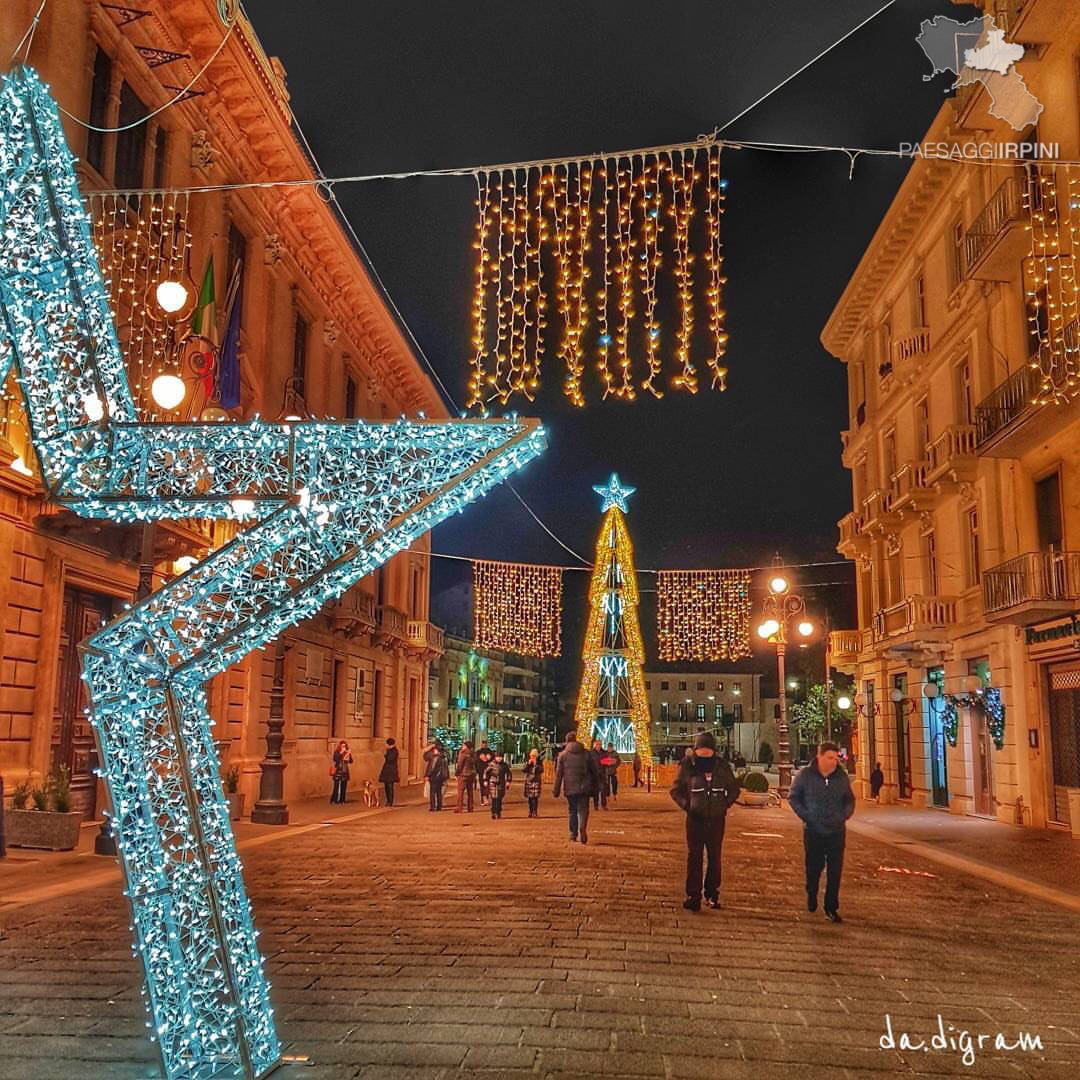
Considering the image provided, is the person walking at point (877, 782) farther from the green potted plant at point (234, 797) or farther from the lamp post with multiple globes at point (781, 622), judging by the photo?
the green potted plant at point (234, 797)

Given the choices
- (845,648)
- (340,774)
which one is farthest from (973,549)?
(340,774)

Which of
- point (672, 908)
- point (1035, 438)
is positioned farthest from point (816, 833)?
point (1035, 438)

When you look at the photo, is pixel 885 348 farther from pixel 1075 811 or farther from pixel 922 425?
pixel 1075 811

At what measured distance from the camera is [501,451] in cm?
518

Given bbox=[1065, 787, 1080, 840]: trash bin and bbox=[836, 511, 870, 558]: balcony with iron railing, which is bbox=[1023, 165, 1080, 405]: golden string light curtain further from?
bbox=[836, 511, 870, 558]: balcony with iron railing

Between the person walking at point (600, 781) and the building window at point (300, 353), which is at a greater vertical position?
the building window at point (300, 353)

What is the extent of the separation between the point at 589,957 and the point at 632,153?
6799mm

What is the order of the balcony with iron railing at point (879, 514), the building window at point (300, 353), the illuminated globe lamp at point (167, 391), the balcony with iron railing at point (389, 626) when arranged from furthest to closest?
1. the balcony with iron railing at point (389, 626)
2. the balcony with iron railing at point (879, 514)
3. the building window at point (300, 353)
4. the illuminated globe lamp at point (167, 391)

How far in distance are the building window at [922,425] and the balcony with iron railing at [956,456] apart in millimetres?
2168

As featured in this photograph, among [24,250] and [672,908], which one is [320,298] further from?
[24,250]

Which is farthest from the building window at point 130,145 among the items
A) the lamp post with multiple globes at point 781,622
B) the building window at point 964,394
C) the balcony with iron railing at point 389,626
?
the building window at point 964,394

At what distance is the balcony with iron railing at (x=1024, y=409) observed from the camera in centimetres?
1900

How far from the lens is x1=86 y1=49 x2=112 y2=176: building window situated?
685 inches

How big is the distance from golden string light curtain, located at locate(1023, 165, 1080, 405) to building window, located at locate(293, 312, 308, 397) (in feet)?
59.3
